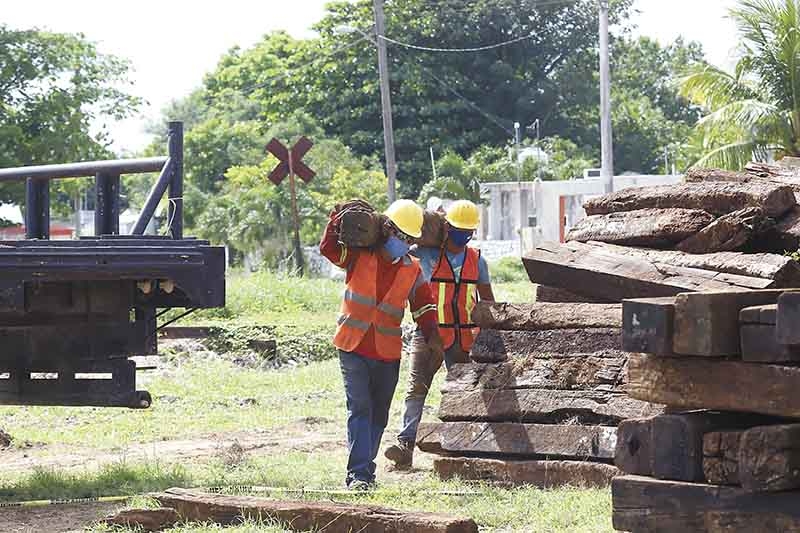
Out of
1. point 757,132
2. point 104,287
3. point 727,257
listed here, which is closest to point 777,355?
point 727,257

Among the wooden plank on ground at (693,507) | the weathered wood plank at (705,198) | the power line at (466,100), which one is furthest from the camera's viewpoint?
the power line at (466,100)

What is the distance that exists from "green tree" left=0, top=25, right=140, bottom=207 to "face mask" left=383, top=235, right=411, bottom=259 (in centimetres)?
2484

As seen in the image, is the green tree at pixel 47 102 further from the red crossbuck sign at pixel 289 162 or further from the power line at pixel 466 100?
the power line at pixel 466 100

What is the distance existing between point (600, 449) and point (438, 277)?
2.18 metres

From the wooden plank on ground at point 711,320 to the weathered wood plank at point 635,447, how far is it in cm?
51

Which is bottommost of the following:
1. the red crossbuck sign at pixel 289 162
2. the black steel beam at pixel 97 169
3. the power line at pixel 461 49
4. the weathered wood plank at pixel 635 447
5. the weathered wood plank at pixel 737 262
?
the weathered wood plank at pixel 635 447

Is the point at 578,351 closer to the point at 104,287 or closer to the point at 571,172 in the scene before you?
the point at 104,287

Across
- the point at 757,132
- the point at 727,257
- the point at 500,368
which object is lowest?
the point at 500,368

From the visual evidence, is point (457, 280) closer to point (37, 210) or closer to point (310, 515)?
point (37, 210)

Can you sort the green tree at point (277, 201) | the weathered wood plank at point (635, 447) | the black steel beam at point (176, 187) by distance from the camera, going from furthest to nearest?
the green tree at point (277, 201) < the black steel beam at point (176, 187) < the weathered wood plank at point (635, 447)

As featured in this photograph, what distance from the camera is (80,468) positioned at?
9922 millimetres

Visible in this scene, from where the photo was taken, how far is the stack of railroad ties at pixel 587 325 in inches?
326

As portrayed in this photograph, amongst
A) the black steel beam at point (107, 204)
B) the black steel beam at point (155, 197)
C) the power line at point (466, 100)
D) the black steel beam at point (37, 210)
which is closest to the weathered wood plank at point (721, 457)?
the black steel beam at point (155, 197)

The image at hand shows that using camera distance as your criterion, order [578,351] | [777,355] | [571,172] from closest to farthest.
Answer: [777,355] → [578,351] → [571,172]
